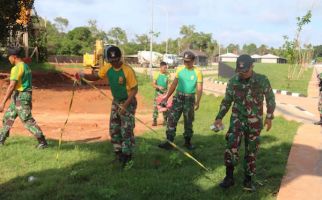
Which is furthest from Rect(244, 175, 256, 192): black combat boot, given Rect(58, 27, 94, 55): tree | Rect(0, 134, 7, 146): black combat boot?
Rect(58, 27, 94, 55): tree

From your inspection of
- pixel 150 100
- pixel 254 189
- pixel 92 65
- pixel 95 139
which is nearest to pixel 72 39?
pixel 92 65

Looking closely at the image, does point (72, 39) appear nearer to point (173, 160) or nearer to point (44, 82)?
point (44, 82)

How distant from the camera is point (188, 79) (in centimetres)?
829

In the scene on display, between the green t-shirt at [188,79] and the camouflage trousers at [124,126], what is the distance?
5.23 feet

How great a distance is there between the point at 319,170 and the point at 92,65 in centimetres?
2305

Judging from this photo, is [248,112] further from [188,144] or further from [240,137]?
[188,144]

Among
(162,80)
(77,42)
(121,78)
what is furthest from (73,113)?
(77,42)

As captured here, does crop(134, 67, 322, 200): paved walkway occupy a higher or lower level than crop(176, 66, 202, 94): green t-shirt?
lower

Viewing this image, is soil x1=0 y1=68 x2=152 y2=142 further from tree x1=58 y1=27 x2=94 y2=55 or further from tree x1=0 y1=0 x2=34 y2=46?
tree x1=58 y1=27 x2=94 y2=55

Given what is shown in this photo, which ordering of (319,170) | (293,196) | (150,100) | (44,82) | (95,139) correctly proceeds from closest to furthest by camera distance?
(293,196) → (319,170) → (95,139) → (150,100) → (44,82)

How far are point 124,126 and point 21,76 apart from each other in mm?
2329

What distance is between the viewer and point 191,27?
102188mm

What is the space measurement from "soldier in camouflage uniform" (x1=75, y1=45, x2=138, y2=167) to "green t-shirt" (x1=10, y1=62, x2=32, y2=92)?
154 cm

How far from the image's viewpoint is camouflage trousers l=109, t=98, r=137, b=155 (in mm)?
6871
